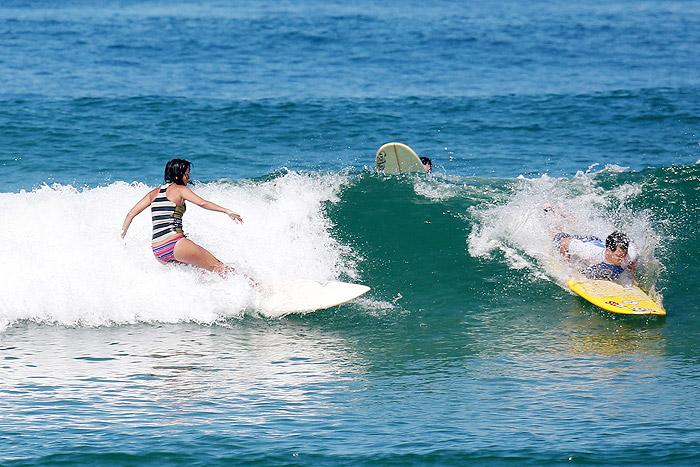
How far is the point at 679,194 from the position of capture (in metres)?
11.8

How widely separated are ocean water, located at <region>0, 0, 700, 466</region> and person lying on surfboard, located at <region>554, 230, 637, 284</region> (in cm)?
35

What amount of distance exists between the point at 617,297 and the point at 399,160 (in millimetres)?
4768

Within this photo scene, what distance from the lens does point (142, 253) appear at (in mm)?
9445

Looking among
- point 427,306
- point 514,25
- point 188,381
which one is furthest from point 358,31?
point 188,381

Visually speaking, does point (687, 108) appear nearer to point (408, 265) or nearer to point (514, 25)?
point (408, 265)

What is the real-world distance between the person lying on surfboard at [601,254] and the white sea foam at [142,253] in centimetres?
248

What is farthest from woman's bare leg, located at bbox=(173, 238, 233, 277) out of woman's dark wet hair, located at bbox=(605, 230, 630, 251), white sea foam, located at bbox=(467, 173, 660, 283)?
woman's dark wet hair, located at bbox=(605, 230, 630, 251)

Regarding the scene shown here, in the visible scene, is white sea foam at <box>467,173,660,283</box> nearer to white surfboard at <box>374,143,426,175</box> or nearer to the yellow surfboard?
the yellow surfboard

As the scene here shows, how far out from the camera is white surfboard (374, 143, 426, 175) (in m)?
12.5

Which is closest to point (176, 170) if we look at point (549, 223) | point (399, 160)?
point (549, 223)

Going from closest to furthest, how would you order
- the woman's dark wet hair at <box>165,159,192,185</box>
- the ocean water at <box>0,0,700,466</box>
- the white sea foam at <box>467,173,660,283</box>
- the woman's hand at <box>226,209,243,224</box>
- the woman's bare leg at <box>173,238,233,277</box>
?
the ocean water at <box>0,0,700,466</box> < the woman's hand at <box>226,209,243,224</box> < the woman's dark wet hair at <box>165,159,192,185</box> < the woman's bare leg at <box>173,238,233,277</box> < the white sea foam at <box>467,173,660,283</box>

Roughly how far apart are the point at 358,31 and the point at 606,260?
27276 mm

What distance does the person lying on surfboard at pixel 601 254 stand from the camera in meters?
8.71

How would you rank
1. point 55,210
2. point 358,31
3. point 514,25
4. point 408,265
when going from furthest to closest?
point 514,25
point 358,31
point 55,210
point 408,265
